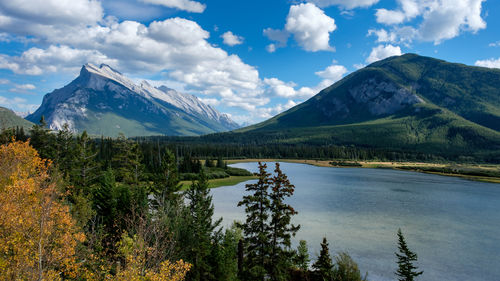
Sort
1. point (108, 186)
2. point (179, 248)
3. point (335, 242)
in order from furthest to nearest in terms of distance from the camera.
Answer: point (335, 242) < point (108, 186) < point (179, 248)

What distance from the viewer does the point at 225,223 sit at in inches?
1908

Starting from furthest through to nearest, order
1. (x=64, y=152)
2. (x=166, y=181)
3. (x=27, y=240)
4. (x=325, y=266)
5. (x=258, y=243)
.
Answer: (x=64, y=152) → (x=166, y=181) → (x=325, y=266) → (x=258, y=243) → (x=27, y=240)

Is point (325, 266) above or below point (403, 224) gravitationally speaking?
above

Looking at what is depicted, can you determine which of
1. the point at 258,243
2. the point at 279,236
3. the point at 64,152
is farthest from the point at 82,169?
the point at 279,236

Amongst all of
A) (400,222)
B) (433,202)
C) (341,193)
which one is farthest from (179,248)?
(433,202)

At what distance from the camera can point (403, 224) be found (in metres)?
51.5

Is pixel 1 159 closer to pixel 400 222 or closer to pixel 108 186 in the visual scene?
pixel 108 186

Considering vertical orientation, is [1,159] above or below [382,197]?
above

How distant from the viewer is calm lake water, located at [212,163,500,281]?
34.3m

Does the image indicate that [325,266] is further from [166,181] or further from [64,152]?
[64,152]

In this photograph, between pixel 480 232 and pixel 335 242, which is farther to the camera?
pixel 480 232

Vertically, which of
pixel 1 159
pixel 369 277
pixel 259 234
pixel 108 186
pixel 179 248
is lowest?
pixel 369 277

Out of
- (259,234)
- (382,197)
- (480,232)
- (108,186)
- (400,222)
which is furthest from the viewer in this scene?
(382,197)

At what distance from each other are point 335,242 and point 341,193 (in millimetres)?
43752
